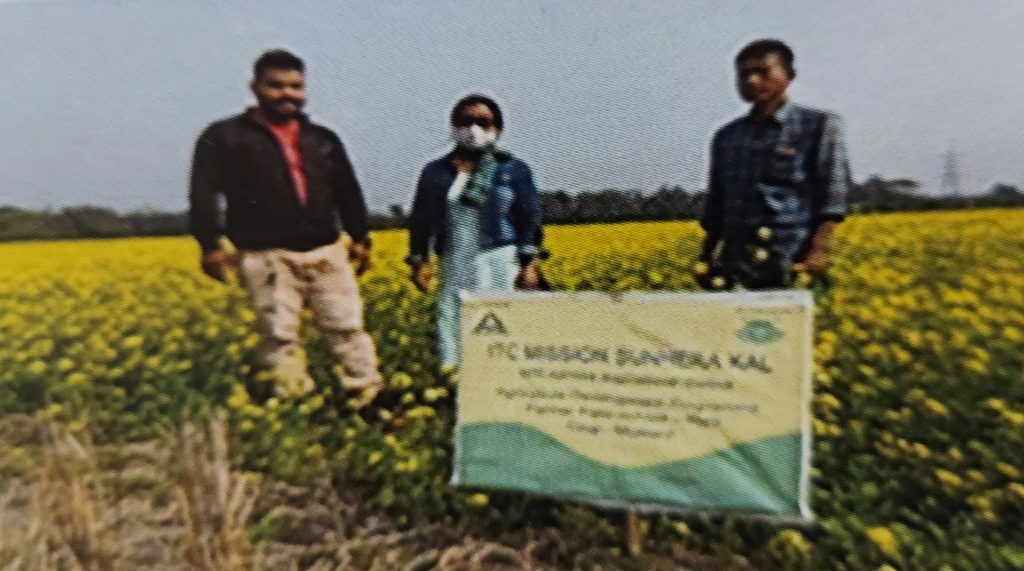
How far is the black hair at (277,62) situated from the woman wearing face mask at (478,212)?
42 cm

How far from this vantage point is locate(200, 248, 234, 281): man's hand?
2.24 meters

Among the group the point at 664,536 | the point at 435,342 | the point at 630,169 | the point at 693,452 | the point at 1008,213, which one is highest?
the point at 630,169

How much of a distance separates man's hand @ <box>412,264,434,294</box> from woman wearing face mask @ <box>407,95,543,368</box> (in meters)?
0.04

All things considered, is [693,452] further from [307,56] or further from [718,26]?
[307,56]

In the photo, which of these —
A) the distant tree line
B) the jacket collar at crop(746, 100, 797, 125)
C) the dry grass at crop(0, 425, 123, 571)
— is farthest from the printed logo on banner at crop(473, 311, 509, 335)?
the dry grass at crop(0, 425, 123, 571)

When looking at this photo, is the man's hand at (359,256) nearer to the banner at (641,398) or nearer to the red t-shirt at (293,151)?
the red t-shirt at (293,151)

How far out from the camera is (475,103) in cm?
208

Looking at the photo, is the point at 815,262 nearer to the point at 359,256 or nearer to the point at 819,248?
the point at 819,248

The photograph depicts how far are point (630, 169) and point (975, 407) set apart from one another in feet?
2.87

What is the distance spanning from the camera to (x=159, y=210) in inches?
90.2

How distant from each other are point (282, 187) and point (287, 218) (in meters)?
0.08

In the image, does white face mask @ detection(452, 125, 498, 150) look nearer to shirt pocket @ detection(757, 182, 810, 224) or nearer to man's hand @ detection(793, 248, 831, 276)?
shirt pocket @ detection(757, 182, 810, 224)

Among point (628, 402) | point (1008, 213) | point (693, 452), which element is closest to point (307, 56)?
point (628, 402)

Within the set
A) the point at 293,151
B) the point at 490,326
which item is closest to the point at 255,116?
the point at 293,151
